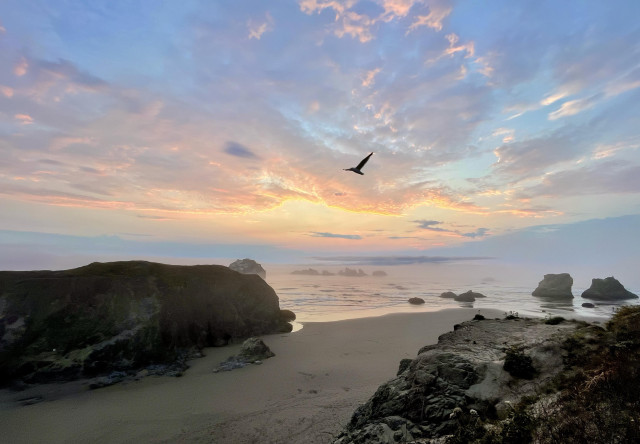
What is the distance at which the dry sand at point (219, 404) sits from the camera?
12.2m

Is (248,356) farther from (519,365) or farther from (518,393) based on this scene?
(518,393)

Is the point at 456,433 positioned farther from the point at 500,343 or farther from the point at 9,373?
the point at 9,373

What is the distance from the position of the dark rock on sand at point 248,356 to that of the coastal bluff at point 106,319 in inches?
154

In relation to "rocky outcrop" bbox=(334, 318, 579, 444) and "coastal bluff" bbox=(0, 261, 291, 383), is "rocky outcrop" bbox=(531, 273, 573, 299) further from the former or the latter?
"rocky outcrop" bbox=(334, 318, 579, 444)

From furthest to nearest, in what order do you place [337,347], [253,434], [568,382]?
[337,347]
[253,434]
[568,382]

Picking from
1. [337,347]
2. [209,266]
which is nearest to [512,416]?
[337,347]

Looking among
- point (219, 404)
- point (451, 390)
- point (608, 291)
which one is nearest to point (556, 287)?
point (608, 291)

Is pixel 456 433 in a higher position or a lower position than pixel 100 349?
higher

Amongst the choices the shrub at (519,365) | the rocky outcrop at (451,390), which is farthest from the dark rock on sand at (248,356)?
the shrub at (519,365)

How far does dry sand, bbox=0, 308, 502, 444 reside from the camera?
12242mm

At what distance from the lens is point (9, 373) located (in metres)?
16.6

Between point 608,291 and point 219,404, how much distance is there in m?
97.7

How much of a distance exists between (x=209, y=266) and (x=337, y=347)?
16630 millimetres

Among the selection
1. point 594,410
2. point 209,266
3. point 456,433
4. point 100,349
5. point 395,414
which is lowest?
point 100,349
